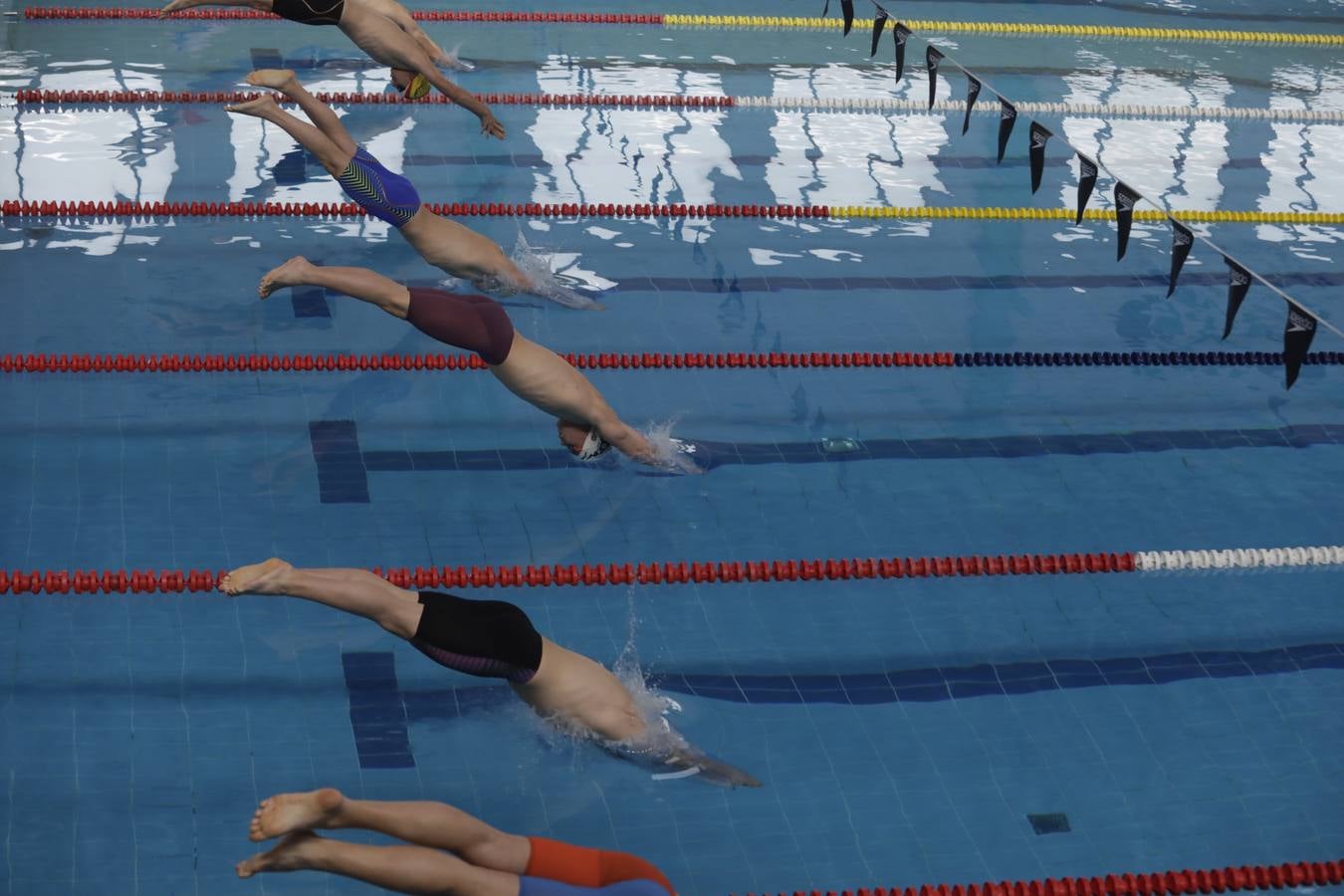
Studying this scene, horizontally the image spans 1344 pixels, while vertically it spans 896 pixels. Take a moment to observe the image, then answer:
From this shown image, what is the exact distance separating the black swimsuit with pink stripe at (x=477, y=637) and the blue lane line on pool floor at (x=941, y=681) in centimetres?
50

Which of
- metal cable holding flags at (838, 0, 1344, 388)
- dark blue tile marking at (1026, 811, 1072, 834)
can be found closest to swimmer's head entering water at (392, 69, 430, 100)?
metal cable holding flags at (838, 0, 1344, 388)

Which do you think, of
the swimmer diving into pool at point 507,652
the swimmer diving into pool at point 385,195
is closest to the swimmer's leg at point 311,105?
the swimmer diving into pool at point 385,195

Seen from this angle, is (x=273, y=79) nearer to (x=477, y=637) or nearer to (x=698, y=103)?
(x=477, y=637)

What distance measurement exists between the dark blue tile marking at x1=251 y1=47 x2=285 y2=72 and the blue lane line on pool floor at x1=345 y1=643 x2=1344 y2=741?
18.2 feet

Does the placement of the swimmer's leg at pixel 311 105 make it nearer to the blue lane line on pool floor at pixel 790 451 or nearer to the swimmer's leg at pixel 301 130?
the swimmer's leg at pixel 301 130

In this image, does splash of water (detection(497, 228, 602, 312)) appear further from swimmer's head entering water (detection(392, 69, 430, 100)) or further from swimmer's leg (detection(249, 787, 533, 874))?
swimmer's leg (detection(249, 787, 533, 874))

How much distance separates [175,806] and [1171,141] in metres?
6.93

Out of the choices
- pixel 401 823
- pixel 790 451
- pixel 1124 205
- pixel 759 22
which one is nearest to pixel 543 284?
pixel 790 451

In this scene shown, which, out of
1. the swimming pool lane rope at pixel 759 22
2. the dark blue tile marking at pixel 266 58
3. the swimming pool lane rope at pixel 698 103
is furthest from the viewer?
the swimming pool lane rope at pixel 759 22

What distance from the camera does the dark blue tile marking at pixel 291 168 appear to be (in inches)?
289

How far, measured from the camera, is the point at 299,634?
4.27 m

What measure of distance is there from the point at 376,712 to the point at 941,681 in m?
1.49

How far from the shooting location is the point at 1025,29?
10820 mm

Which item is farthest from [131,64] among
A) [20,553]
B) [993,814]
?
[993,814]
